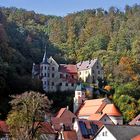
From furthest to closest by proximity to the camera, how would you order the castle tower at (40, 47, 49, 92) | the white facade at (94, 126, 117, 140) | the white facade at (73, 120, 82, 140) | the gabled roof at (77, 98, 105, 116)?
the castle tower at (40, 47, 49, 92) < the gabled roof at (77, 98, 105, 116) < the white facade at (73, 120, 82, 140) < the white facade at (94, 126, 117, 140)

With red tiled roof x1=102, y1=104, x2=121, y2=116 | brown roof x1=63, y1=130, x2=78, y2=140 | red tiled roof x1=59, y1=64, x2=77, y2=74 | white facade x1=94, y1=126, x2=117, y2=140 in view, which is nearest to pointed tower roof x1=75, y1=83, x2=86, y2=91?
red tiled roof x1=102, y1=104, x2=121, y2=116

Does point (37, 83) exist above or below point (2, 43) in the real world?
below

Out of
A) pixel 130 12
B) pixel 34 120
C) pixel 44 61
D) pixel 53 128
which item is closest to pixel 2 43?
pixel 44 61

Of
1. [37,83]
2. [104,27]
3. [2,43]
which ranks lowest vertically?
[37,83]

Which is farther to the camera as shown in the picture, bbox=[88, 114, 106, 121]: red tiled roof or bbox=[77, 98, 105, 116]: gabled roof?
bbox=[77, 98, 105, 116]: gabled roof

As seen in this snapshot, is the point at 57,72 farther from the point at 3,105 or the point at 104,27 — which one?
the point at 104,27

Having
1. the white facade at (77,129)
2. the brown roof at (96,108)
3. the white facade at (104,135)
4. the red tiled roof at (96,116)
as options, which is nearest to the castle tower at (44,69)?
the brown roof at (96,108)

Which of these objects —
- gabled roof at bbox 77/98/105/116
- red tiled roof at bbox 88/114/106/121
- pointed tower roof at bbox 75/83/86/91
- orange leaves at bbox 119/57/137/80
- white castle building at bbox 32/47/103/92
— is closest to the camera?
red tiled roof at bbox 88/114/106/121

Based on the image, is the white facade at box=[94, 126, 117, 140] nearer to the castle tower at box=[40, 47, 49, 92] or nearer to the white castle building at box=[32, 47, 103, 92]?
the white castle building at box=[32, 47, 103, 92]
